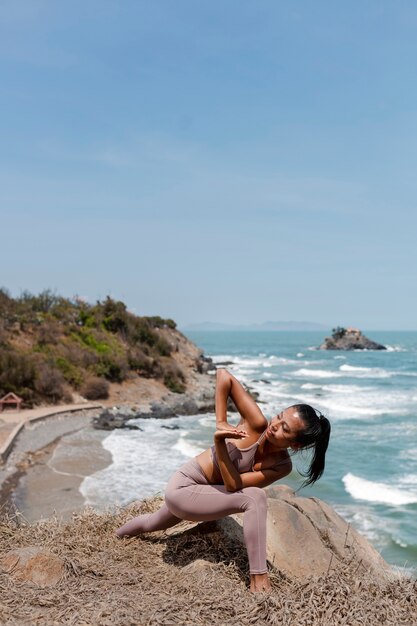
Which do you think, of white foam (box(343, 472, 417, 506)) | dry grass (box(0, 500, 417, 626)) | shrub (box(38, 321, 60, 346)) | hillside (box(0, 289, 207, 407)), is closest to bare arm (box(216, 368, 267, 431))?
dry grass (box(0, 500, 417, 626))

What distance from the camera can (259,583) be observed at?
4.52m

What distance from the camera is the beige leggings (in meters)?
4.59

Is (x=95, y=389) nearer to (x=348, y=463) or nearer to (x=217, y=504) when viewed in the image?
(x=348, y=463)

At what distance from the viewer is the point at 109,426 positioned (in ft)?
81.3

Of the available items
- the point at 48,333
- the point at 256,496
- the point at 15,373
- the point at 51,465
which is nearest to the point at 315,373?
the point at 48,333

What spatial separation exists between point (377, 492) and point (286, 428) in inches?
538

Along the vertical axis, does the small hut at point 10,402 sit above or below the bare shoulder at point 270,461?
below

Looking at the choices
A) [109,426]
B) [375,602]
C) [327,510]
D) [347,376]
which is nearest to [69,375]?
[109,426]

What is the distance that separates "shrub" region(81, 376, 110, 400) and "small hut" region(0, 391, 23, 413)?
16.0 ft

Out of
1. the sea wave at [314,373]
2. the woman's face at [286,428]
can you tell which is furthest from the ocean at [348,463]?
the sea wave at [314,373]

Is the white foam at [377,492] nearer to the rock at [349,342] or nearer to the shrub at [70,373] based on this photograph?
the shrub at [70,373]

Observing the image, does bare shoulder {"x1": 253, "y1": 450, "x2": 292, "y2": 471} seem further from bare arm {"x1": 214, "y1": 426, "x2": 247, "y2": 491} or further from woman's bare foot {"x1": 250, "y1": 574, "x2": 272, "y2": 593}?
woman's bare foot {"x1": 250, "y1": 574, "x2": 272, "y2": 593}

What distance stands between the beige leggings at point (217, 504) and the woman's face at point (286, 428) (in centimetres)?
40

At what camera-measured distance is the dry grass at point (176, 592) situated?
13.2 feet
